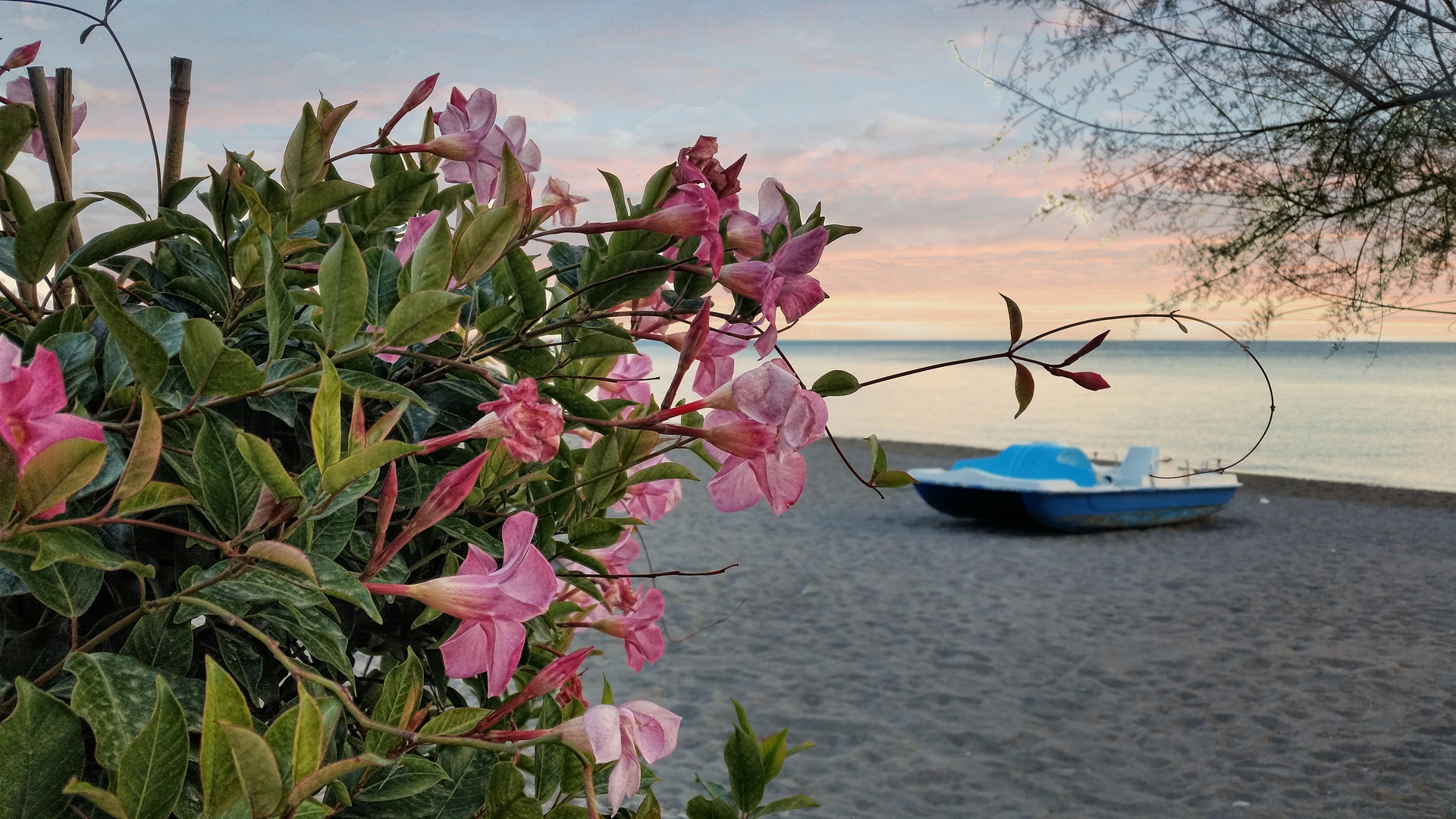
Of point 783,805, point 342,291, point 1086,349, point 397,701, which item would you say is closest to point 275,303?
point 342,291

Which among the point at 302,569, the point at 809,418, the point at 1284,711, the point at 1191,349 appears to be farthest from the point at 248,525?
the point at 1191,349

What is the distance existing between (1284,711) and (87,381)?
577 centimetres

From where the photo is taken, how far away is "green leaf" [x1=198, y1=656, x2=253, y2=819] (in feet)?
1.33

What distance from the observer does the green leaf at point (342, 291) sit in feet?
1.74

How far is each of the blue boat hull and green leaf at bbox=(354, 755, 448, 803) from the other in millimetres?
9296

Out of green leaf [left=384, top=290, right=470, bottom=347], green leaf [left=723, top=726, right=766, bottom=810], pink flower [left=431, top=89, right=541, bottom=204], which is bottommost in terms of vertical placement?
green leaf [left=723, top=726, right=766, bottom=810]

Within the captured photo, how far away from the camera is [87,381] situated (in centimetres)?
63

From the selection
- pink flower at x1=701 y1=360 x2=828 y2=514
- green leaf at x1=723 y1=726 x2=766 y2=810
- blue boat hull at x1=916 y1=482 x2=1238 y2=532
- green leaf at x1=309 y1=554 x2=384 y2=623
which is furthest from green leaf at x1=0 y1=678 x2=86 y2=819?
blue boat hull at x1=916 y1=482 x2=1238 y2=532

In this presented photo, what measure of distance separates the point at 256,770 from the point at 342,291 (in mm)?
257

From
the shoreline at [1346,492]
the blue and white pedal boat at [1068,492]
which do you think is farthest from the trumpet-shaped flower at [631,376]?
the shoreline at [1346,492]

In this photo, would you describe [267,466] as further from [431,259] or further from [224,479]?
[431,259]

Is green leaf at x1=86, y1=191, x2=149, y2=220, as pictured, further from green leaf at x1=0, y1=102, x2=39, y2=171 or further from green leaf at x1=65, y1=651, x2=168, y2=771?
green leaf at x1=65, y1=651, x2=168, y2=771

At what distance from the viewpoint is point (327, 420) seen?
18.1 inches

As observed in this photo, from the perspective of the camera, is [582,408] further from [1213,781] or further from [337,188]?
[1213,781]
